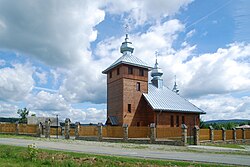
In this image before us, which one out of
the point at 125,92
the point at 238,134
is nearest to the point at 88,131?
the point at 125,92

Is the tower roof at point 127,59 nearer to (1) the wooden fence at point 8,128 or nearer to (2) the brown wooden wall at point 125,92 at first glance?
(2) the brown wooden wall at point 125,92

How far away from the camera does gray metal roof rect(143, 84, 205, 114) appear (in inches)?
1442

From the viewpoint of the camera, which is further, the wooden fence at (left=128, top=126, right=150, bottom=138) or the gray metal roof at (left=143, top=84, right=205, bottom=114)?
the gray metal roof at (left=143, top=84, right=205, bottom=114)

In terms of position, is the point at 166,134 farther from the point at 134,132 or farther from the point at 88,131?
the point at 88,131

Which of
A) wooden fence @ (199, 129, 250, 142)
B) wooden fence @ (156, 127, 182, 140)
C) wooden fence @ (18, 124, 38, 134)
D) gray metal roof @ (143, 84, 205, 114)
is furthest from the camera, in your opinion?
gray metal roof @ (143, 84, 205, 114)

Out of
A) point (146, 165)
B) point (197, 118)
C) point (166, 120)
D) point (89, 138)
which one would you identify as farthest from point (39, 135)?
point (146, 165)

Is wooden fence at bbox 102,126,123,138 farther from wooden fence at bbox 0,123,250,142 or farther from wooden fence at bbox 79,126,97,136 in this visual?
wooden fence at bbox 79,126,97,136

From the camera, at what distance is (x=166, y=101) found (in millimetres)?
38562

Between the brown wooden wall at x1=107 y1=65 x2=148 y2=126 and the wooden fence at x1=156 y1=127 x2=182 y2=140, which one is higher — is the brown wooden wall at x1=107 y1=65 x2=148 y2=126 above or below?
above

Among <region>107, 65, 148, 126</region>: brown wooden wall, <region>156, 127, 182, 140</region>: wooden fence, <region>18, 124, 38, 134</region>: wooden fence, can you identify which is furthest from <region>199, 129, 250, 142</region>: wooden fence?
<region>18, 124, 38, 134</region>: wooden fence

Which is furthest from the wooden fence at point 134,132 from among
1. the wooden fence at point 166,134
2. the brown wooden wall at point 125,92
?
the brown wooden wall at point 125,92

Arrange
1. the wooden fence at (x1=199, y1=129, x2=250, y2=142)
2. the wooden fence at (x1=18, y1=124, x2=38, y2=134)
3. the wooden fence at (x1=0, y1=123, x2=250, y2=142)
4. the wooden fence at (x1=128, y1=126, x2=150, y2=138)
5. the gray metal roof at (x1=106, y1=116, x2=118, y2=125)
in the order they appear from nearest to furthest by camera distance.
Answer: the wooden fence at (x1=0, y1=123, x2=250, y2=142) < the wooden fence at (x1=128, y1=126, x2=150, y2=138) < the wooden fence at (x1=199, y1=129, x2=250, y2=142) < the wooden fence at (x1=18, y1=124, x2=38, y2=134) < the gray metal roof at (x1=106, y1=116, x2=118, y2=125)

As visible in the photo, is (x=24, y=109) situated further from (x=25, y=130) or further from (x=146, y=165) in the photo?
(x=146, y=165)

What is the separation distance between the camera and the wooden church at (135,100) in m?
35.4
